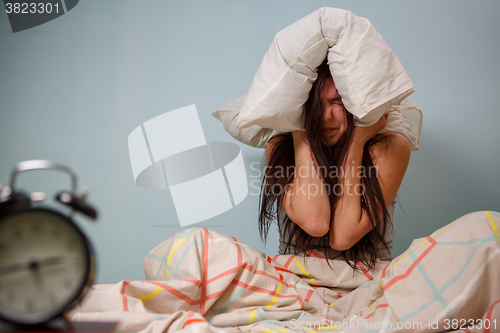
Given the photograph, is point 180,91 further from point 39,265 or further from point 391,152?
point 39,265

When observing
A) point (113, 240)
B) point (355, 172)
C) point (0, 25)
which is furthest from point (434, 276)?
point (0, 25)

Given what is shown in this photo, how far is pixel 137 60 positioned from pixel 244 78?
49cm

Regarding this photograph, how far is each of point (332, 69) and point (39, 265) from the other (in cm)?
77

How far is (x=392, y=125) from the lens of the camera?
1092 mm

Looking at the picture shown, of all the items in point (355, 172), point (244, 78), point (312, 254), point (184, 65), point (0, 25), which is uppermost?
point (0, 25)

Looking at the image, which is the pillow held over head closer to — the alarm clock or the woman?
the woman

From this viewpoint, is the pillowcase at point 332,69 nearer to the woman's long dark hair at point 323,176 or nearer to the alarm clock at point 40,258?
the woman's long dark hair at point 323,176

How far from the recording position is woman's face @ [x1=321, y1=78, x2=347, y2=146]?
0.96 metres

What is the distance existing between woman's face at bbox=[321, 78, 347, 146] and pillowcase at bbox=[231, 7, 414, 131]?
7 centimetres

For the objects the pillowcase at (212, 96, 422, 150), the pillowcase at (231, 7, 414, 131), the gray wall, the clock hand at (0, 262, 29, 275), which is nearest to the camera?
the clock hand at (0, 262, 29, 275)

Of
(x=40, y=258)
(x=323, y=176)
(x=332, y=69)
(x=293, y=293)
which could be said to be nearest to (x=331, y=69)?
(x=332, y=69)

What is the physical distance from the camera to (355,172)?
1.00 metres

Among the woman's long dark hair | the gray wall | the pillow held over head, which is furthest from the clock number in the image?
the gray wall

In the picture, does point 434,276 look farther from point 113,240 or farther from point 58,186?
point 58,186
